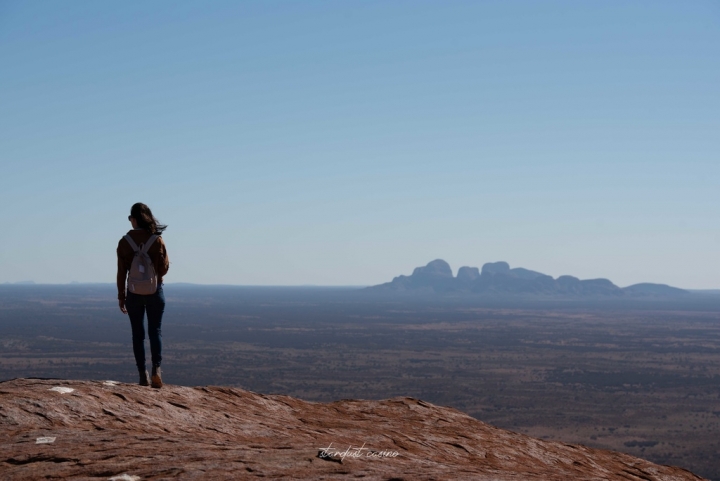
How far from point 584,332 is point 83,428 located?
670 ft

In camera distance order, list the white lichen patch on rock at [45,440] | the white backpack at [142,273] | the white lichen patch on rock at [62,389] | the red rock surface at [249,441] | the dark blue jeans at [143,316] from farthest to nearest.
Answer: the dark blue jeans at [143,316] → the white backpack at [142,273] → the white lichen patch on rock at [62,389] → the white lichen patch on rock at [45,440] → the red rock surface at [249,441]

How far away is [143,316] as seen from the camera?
9.18 meters

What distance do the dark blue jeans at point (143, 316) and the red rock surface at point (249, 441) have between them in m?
0.56

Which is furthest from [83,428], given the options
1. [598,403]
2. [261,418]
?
[598,403]

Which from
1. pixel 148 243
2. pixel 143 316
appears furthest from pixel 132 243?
pixel 143 316

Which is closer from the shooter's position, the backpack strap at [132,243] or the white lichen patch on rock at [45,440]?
the white lichen patch on rock at [45,440]

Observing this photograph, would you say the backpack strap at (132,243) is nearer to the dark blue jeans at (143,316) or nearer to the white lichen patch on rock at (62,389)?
the dark blue jeans at (143,316)

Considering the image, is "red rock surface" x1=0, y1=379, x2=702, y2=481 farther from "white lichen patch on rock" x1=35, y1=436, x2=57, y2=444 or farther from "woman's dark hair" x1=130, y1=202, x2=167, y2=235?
"woman's dark hair" x1=130, y1=202, x2=167, y2=235

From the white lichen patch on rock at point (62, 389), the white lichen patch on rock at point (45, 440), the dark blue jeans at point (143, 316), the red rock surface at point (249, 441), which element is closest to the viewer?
the red rock surface at point (249, 441)

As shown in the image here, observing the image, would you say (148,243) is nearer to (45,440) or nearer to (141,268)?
(141,268)

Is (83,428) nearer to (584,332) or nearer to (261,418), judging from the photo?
(261,418)

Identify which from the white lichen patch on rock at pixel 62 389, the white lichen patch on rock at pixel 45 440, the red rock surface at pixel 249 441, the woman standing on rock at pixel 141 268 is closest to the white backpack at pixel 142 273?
the woman standing on rock at pixel 141 268

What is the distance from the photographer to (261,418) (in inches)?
370

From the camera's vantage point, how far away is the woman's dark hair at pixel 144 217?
931 centimetres
